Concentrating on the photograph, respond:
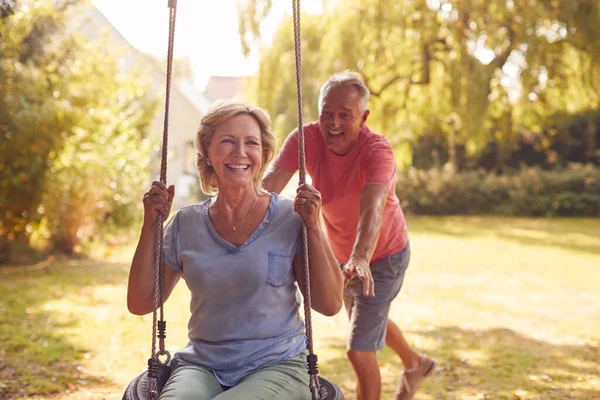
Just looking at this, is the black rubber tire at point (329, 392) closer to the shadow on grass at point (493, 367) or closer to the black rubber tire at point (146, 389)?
the black rubber tire at point (146, 389)

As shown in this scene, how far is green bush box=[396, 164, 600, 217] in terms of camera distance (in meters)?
17.2

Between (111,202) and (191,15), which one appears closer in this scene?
(111,202)

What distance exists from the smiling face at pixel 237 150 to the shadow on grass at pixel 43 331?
8.56 ft

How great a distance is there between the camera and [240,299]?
226cm

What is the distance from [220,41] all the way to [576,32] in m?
7.41

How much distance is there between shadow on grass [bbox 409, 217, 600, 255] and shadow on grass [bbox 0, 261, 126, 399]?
7923 mm

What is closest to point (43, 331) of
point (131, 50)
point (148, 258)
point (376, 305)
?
point (376, 305)

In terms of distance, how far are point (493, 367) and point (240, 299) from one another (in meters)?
3.34

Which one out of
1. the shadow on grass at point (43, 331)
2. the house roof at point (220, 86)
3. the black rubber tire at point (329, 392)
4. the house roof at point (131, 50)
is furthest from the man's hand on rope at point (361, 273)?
the house roof at point (220, 86)

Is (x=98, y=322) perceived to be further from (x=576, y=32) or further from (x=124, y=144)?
(x=576, y=32)

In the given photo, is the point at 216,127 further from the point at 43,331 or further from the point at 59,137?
the point at 59,137

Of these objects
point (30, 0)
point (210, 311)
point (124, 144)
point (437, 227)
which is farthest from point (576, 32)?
point (210, 311)

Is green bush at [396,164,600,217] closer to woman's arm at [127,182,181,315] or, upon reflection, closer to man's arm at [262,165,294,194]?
man's arm at [262,165,294,194]

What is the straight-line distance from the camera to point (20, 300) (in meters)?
6.97
